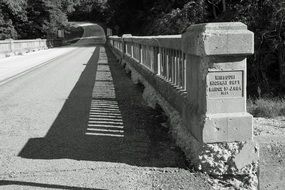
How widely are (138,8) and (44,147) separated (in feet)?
174

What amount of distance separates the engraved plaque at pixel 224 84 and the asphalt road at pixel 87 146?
96 centimetres

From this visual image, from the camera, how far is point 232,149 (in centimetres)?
478

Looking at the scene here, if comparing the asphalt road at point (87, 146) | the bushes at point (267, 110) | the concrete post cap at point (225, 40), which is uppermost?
the concrete post cap at point (225, 40)

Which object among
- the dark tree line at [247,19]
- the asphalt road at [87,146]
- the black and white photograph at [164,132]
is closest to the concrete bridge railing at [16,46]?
the dark tree line at [247,19]

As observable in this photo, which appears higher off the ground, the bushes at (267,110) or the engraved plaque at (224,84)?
the engraved plaque at (224,84)

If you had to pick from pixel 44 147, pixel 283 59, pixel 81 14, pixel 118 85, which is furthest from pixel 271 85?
pixel 81 14

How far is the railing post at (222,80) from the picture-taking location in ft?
15.2

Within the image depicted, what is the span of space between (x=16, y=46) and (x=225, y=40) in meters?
38.1

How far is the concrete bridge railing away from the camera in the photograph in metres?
36.2

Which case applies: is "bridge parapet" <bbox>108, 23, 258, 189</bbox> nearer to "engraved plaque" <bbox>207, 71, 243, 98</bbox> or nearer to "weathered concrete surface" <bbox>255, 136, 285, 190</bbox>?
"engraved plaque" <bbox>207, 71, 243, 98</bbox>

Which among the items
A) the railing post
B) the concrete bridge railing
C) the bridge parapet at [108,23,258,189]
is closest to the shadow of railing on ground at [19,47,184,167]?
the bridge parapet at [108,23,258,189]

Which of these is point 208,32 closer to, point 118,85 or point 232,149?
point 232,149

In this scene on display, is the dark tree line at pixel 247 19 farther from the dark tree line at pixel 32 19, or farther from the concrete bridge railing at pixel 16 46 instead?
the concrete bridge railing at pixel 16 46

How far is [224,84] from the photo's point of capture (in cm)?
476
